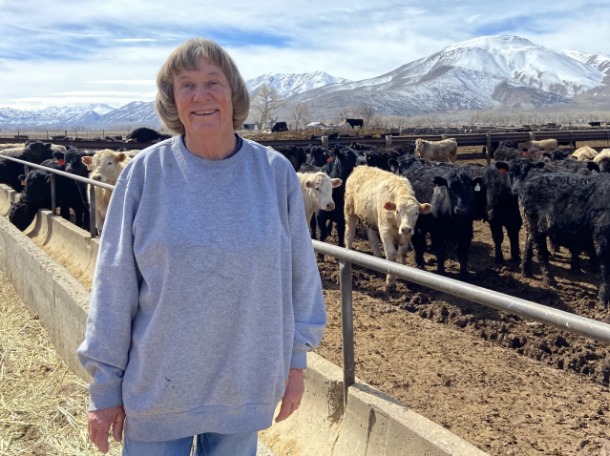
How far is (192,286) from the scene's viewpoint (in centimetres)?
201

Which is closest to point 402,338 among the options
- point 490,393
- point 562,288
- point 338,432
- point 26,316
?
point 490,393

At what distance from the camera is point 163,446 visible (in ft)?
6.90

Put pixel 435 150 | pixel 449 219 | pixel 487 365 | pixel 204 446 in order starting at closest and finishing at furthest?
pixel 204 446 < pixel 487 365 < pixel 449 219 < pixel 435 150

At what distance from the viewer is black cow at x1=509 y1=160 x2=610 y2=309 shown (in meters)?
7.82

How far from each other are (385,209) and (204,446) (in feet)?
21.6

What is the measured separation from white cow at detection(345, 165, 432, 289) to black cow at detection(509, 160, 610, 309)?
5.81 ft

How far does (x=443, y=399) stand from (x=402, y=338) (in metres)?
1.58

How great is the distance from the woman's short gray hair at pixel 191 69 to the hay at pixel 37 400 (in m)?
2.57

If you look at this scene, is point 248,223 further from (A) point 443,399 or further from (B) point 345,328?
(A) point 443,399

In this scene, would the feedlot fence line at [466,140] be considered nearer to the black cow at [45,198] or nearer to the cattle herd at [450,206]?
the black cow at [45,198]

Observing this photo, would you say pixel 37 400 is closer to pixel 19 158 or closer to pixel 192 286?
pixel 192 286

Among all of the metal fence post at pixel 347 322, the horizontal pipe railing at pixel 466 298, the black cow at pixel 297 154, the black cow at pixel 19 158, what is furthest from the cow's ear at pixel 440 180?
the black cow at pixel 19 158

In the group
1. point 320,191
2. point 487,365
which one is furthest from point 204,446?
point 320,191

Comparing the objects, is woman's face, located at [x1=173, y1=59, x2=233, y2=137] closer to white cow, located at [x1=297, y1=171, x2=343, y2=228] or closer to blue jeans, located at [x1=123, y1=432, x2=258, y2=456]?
blue jeans, located at [x1=123, y1=432, x2=258, y2=456]
